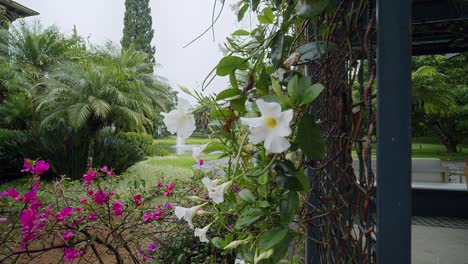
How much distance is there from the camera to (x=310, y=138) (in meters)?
0.49

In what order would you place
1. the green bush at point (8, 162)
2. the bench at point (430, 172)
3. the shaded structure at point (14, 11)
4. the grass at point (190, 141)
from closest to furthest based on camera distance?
the grass at point (190, 141)
the bench at point (430, 172)
the green bush at point (8, 162)
the shaded structure at point (14, 11)

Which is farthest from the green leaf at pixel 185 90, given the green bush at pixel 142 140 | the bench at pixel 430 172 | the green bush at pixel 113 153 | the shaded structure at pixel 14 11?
the shaded structure at pixel 14 11

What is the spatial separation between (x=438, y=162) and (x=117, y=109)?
7.81 metres

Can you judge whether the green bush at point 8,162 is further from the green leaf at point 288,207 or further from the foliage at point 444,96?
the foliage at point 444,96

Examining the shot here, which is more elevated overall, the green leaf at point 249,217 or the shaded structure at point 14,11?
the shaded structure at point 14,11

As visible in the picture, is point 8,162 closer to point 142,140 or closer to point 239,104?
point 142,140

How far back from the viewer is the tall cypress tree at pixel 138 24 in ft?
63.7

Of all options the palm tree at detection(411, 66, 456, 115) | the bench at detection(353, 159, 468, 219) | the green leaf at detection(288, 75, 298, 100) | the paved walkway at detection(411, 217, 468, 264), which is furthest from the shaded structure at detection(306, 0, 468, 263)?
the palm tree at detection(411, 66, 456, 115)

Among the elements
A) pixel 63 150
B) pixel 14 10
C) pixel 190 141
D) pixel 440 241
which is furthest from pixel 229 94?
pixel 14 10

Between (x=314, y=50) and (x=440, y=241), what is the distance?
339 centimetres

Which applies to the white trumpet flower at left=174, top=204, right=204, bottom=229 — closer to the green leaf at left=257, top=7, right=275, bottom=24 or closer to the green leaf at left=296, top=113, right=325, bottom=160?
the green leaf at left=296, top=113, right=325, bottom=160

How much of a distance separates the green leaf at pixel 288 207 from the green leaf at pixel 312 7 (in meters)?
0.31

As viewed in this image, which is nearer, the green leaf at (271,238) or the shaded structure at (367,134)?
the shaded structure at (367,134)

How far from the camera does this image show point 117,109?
889 cm
